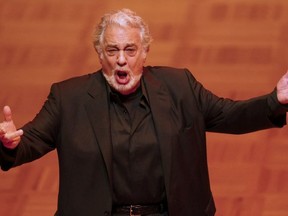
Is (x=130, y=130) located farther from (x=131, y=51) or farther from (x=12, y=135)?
(x=12, y=135)

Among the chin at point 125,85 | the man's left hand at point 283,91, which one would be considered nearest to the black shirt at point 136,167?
the chin at point 125,85

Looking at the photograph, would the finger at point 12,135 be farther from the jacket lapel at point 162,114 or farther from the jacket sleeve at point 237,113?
the jacket sleeve at point 237,113

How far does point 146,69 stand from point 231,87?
4.72ft

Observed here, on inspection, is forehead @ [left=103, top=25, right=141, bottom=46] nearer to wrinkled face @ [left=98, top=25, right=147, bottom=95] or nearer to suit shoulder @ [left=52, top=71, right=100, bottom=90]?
wrinkled face @ [left=98, top=25, right=147, bottom=95]

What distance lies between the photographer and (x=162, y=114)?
6.86 feet

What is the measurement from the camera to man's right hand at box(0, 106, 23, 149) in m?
1.91

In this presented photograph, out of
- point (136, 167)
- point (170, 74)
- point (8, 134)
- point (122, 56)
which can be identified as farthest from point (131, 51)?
point (8, 134)

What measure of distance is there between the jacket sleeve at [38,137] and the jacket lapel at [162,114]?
299 mm

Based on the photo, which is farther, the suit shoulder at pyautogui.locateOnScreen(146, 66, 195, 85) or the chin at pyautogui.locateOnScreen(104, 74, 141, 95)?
the suit shoulder at pyautogui.locateOnScreen(146, 66, 195, 85)

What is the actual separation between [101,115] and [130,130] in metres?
0.11

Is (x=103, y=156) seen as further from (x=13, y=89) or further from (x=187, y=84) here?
(x=13, y=89)

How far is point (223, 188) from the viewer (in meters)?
3.56

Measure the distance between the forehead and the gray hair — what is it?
1cm

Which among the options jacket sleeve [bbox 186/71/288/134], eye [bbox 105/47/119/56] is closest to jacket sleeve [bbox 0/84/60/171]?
eye [bbox 105/47/119/56]
